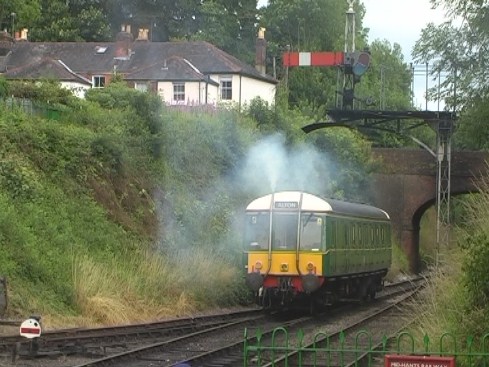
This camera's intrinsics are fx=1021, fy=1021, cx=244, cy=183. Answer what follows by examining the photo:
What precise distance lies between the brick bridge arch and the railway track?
25335mm

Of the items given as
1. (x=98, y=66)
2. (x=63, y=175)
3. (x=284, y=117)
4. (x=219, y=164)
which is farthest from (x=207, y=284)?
(x=98, y=66)

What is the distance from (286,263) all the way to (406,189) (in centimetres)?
2520

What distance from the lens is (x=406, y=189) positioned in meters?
47.3

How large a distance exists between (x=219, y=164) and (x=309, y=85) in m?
36.4

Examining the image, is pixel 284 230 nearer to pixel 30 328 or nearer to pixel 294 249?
pixel 294 249

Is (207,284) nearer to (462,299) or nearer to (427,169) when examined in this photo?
(462,299)

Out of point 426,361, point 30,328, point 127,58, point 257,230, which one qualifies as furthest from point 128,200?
point 127,58

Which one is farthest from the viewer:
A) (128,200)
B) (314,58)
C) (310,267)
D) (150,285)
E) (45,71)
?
(45,71)

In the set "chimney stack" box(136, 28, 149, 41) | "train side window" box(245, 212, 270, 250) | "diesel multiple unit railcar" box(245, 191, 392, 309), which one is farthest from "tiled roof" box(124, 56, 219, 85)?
"train side window" box(245, 212, 270, 250)

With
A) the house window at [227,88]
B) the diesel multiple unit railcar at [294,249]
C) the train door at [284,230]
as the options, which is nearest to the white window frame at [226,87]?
the house window at [227,88]

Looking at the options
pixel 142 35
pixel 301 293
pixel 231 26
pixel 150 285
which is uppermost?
pixel 231 26

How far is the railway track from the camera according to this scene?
14.9 m

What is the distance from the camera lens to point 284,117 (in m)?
39.3

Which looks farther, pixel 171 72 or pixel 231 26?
pixel 231 26
